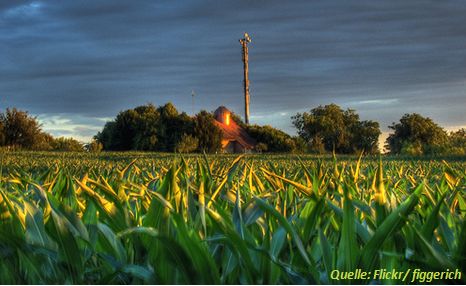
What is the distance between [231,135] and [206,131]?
13.8m

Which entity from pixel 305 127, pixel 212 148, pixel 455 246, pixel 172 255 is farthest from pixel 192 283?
pixel 305 127

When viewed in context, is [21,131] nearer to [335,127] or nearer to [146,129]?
[146,129]

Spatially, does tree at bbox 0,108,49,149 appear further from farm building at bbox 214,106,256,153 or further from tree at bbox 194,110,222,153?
farm building at bbox 214,106,256,153

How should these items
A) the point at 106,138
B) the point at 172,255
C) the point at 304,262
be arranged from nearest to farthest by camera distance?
the point at 172,255
the point at 304,262
the point at 106,138

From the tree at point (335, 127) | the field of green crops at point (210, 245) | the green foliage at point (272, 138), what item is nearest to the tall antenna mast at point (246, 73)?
the green foliage at point (272, 138)

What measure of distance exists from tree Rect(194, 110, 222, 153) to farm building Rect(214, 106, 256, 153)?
10039 mm

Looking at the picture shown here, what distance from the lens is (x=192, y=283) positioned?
149 cm

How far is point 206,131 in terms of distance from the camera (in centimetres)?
5019

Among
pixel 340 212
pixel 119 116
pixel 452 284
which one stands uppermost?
pixel 119 116

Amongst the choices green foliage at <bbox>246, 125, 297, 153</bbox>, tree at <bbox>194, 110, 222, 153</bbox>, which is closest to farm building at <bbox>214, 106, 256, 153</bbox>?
green foliage at <bbox>246, 125, 297, 153</bbox>

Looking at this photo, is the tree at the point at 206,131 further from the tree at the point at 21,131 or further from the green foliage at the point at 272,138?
the tree at the point at 21,131

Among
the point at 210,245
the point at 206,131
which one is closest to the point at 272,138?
the point at 206,131

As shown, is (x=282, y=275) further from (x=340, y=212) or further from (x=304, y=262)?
(x=340, y=212)

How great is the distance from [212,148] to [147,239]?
4825 cm
